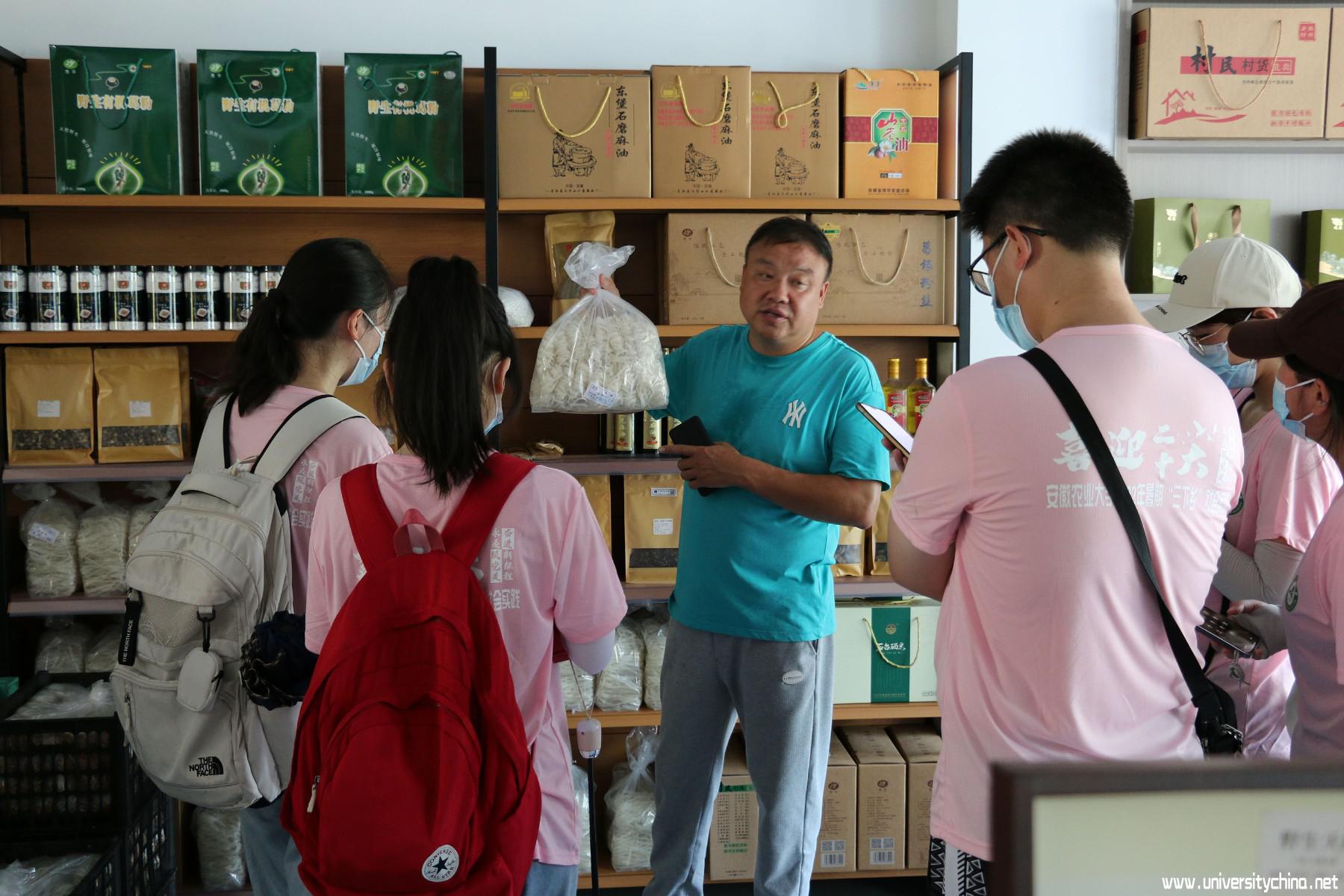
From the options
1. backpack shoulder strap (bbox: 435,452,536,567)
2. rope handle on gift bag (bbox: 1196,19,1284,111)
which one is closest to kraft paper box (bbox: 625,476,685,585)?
backpack shoulder strap (bbox: 435,452,536,567)

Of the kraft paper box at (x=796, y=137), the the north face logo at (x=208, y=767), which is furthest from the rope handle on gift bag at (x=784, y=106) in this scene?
the the north face logo at (x=208, y=767)

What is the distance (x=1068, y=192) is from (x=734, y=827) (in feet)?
7.71

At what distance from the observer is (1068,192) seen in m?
1.36

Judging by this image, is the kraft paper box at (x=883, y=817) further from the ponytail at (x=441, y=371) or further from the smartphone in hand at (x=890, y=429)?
the ponytail at (x=441, y=371)

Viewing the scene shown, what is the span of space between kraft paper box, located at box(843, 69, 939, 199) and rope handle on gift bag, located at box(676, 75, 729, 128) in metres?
0.38

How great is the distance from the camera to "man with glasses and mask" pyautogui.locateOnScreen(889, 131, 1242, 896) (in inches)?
48.5

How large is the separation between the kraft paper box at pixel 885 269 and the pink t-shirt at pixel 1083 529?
1.78m

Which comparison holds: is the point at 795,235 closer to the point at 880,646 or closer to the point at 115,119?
the point at 880,646

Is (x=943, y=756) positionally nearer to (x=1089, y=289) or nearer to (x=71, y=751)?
(x=1089, y=289)

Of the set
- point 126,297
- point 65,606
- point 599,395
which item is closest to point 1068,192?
point 599,395

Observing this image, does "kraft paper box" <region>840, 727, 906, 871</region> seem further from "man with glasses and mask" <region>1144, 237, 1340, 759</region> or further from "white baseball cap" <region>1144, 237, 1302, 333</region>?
"white baseball cap" <region>1144, 237, 1302, 333</region>

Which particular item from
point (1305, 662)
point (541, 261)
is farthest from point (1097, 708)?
point (541, 261)

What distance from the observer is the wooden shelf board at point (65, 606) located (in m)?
2.85

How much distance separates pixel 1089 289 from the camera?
1.34 metres
